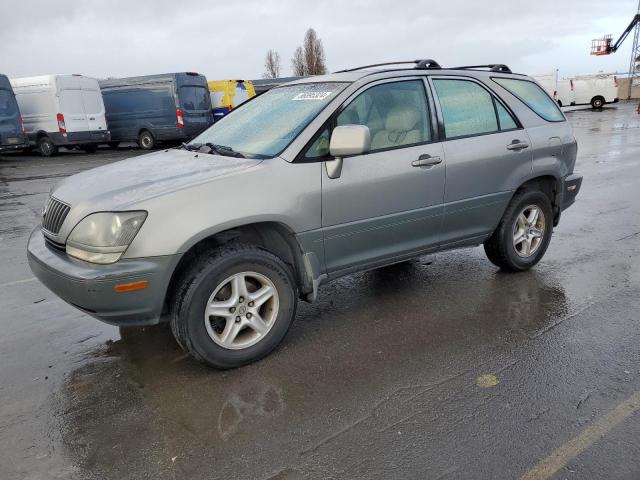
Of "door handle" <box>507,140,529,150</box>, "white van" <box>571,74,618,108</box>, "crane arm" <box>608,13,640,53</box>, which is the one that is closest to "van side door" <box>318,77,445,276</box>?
"door handle" <box>507,140,529,150</box>

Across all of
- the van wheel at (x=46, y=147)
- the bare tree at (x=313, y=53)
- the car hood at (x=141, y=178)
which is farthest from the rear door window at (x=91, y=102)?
the bare tree at (x=313, y=53)

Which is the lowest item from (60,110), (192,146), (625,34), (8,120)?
(192,146)

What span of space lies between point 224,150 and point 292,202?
2.65 feet

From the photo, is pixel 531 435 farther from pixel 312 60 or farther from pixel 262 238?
pixel 312 60

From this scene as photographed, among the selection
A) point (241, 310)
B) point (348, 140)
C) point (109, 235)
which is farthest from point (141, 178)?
point (348, 140)

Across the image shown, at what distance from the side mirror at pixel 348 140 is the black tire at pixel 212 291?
0.82m

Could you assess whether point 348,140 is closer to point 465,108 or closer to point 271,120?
point 271,120

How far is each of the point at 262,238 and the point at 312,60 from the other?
68.5m

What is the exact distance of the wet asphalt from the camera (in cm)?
256

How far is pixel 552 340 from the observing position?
3719 mm

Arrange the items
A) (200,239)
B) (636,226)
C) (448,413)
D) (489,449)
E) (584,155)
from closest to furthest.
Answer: (489,449)
(448,413)
(200,239)
(636,226)
(584,155)

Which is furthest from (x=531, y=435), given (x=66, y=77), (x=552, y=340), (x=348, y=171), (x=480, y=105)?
(x=66, y=77)

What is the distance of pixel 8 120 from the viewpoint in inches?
632

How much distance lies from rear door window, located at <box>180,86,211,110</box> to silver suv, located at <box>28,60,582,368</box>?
1484cm
